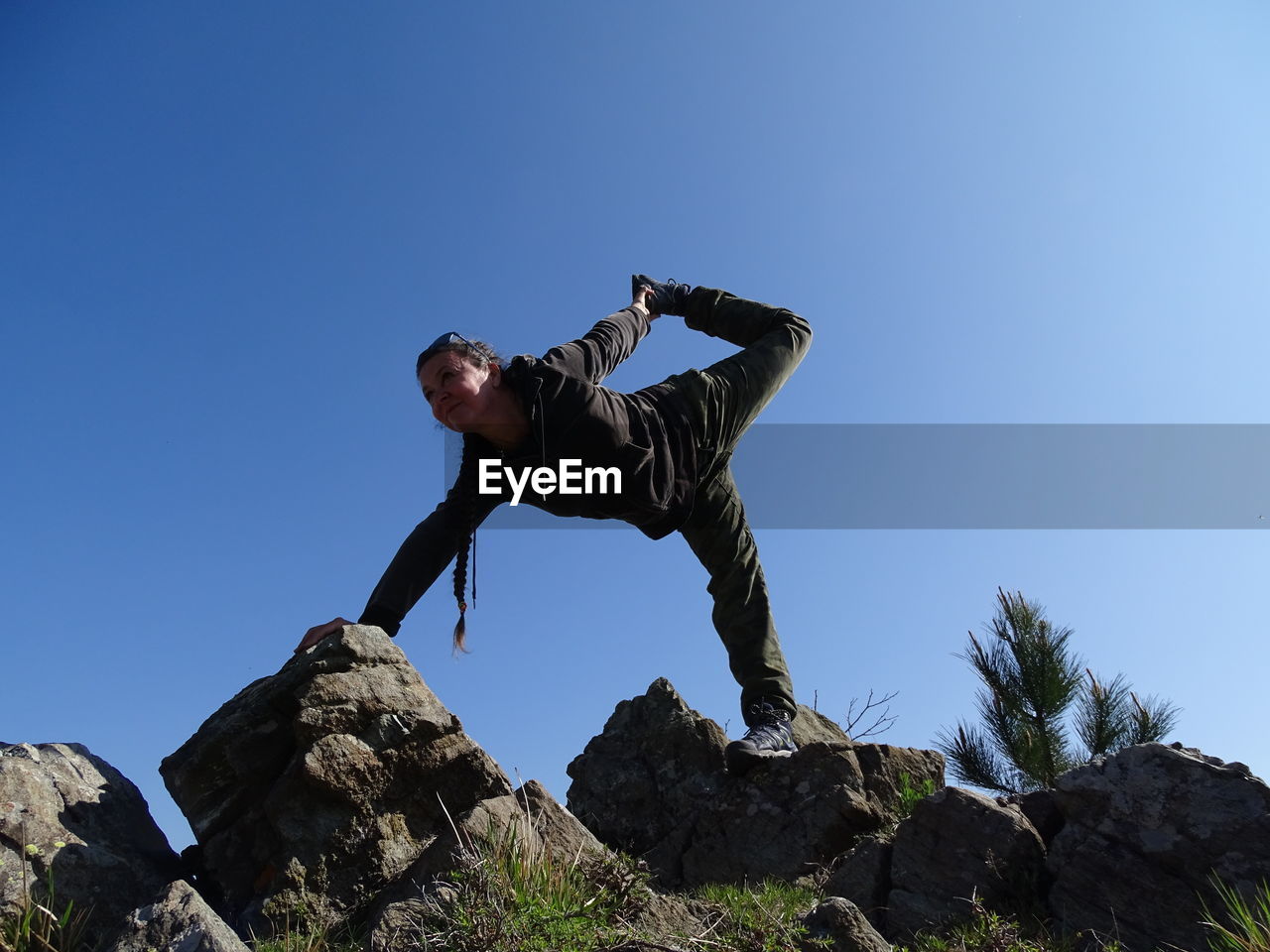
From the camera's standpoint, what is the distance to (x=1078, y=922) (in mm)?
3371

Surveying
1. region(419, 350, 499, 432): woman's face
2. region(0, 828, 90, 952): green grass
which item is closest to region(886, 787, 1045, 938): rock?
region(419, 350, 499, 432): woman's face

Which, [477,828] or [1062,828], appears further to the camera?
[1062,828]

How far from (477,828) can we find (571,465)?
66.6 inches

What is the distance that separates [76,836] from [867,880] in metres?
3.11

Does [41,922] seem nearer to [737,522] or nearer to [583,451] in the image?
[583,451]

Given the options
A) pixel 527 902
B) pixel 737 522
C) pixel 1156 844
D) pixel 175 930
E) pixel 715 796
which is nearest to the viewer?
pixel 175 930

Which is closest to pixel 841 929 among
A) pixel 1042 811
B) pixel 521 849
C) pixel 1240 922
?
pixel 521 849

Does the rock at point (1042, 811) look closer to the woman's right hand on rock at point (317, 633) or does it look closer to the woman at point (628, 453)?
the woman at point (628, 453)

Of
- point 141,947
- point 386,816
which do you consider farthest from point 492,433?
point 141,947

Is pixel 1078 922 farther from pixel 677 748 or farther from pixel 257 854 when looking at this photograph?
pixel 257 854

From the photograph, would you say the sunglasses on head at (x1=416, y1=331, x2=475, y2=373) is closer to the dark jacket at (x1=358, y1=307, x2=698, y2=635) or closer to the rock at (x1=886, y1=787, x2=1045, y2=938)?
the dark jacket at (x1=358, y1=307, x2=698, y2=635)

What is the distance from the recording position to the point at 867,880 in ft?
12.5

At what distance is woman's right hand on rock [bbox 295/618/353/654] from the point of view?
435cm

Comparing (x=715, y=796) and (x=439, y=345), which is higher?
(x=439, y=345)
